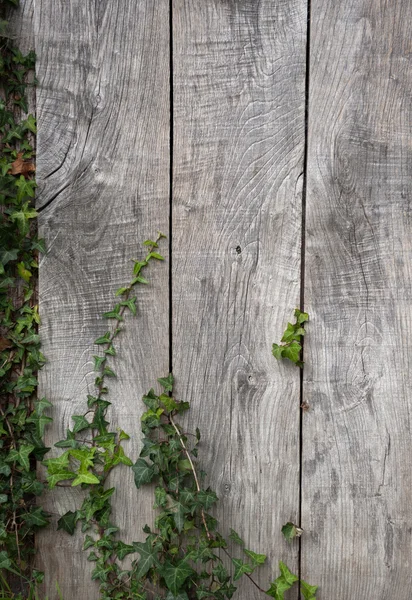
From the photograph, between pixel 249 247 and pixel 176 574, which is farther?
pixel 249 247

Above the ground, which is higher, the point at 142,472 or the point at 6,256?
the point at 6,256

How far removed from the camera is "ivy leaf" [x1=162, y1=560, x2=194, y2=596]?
1.38 m

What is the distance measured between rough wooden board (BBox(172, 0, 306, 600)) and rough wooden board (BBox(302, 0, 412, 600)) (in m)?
0.06

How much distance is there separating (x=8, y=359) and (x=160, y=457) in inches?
19.8

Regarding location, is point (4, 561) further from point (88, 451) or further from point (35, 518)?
point (88, 451)

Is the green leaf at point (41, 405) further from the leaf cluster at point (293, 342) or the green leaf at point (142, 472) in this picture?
the leaf cluster at point (293, 342)

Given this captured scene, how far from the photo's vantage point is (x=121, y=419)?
59.9 inches

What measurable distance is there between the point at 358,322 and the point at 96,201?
31.3 inches

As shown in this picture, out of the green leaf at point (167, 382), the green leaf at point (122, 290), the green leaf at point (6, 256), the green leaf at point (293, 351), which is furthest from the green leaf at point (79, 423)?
the green leaf at point (293, 351)

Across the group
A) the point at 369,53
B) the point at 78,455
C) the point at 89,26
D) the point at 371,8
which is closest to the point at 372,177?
the point at 369,53

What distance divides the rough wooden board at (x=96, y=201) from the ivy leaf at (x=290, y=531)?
15.0 inches

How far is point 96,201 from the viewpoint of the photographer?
151cm

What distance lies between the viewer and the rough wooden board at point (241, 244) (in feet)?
4.80

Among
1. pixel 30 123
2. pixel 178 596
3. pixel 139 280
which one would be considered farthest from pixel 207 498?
pixel 30 123
